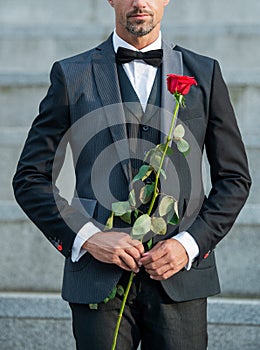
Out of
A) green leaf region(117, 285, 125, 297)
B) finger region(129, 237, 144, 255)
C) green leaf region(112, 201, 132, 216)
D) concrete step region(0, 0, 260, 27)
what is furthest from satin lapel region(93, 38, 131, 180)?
concrete step region(0, 0, 260, 27)

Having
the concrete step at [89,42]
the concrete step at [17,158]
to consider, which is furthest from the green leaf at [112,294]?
the concrete step at [89,42]

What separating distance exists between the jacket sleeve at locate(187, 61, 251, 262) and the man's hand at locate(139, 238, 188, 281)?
0.25 feet

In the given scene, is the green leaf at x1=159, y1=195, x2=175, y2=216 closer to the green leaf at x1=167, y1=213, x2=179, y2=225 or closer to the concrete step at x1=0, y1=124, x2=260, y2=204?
the green leaf at x1=167, y1=213, x2=179, y2=225

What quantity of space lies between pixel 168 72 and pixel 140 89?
0.33 feet

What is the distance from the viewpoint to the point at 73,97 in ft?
8.21

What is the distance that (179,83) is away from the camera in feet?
7.59

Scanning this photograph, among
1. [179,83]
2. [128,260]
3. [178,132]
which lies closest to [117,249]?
[128,260]

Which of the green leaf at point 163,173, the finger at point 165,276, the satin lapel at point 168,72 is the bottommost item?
the finger at point 165,276

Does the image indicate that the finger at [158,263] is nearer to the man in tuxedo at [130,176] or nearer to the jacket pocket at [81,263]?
the man in tuxedo at [130,176]

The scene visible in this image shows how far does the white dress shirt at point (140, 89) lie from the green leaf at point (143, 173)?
199 millimetres

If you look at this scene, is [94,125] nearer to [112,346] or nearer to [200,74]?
[200,74]

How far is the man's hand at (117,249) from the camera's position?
92.2 inches

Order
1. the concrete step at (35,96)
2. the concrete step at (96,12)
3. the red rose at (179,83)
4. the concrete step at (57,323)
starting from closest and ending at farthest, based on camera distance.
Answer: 1. the red rose at (179,83)
2. the concrete step at (57,323)
3. the concrete step at (35,96)
4. the concrete step at (96,12)

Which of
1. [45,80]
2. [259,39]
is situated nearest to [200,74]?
[45,80]
